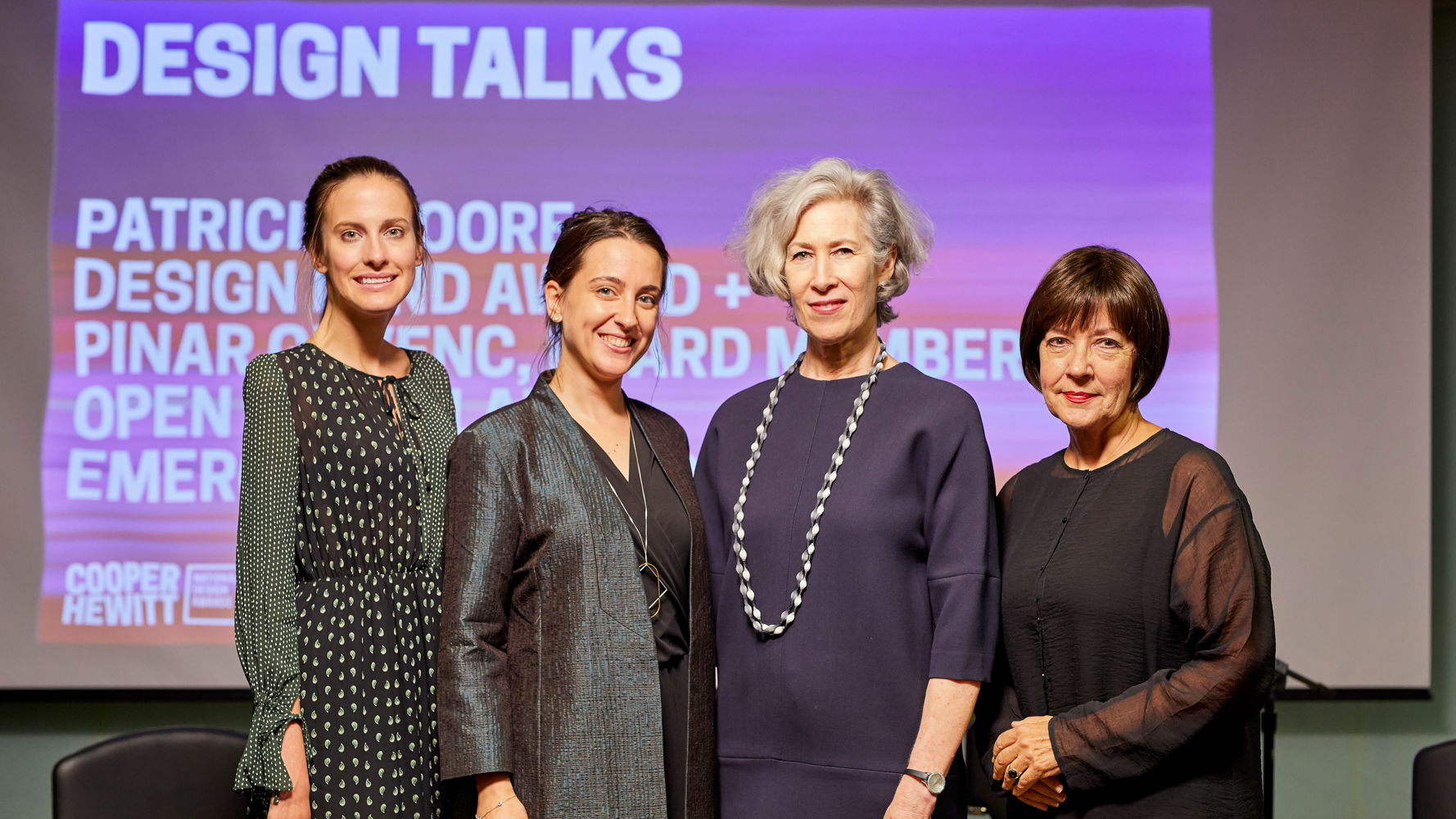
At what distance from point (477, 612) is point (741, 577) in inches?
17.4

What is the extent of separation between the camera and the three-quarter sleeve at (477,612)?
5.42 ft

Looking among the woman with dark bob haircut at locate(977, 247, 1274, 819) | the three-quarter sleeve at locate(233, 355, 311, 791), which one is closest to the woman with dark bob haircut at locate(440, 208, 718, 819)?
the three-quarter sleeve at locate(233, 355, 311, 791)

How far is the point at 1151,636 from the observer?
66.3 inches

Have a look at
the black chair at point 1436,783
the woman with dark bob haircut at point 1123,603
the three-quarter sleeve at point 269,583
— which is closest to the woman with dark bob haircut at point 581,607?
the three-quarter sleeve at point 269,583

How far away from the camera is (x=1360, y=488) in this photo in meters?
3.80

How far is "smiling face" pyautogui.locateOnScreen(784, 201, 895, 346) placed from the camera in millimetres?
1861

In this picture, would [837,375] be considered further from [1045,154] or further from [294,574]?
[1045,154]

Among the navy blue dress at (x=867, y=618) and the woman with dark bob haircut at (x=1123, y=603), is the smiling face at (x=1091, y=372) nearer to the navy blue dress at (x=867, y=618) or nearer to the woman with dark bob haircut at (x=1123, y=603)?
the woman with dark bob haircut at (x=1123, y=603)

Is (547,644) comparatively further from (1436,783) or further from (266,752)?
(1436,783)

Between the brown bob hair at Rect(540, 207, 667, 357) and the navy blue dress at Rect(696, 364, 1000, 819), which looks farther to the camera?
the brown bob hair at Rect(540, 207, 667, 357)

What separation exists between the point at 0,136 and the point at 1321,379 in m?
4.59

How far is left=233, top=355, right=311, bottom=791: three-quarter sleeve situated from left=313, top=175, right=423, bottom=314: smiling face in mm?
219

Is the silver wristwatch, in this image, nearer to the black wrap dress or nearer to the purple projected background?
the black wrap dress

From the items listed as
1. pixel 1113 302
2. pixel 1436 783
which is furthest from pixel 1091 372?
pixel 1436 783
